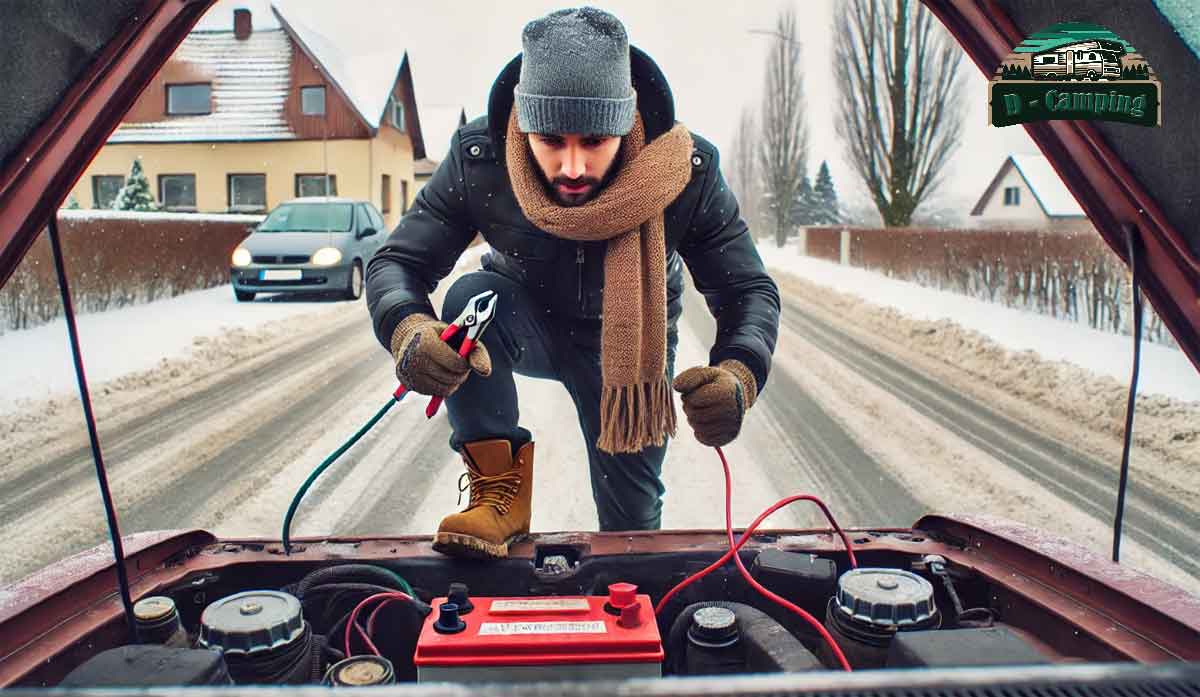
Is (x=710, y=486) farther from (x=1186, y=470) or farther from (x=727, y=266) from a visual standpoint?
(x=1186, y=470)

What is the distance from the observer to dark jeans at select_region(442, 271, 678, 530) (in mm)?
2377

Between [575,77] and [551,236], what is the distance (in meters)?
0.51

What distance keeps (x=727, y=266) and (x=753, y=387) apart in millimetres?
487

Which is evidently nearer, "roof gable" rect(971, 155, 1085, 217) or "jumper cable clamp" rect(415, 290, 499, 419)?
"jumper cable clamp" rect(415, 290, 499, 419)

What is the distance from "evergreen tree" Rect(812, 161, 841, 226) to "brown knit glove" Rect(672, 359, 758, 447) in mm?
59579

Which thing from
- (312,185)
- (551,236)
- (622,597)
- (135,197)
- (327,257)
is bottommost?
(622,597)

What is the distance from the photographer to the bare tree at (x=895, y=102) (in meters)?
22.1

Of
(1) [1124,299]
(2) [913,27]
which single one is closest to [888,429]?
(1) [1124,299]

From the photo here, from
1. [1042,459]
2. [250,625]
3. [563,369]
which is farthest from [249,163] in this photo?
[250,625]

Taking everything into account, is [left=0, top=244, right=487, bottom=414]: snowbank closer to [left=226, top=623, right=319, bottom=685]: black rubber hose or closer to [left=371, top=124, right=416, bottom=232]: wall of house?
[left=226, top=623, right=319, bottom=685]: black rubber hose

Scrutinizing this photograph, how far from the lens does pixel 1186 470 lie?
4.68 m

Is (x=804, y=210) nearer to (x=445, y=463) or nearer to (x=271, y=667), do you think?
(x=445, y=463)

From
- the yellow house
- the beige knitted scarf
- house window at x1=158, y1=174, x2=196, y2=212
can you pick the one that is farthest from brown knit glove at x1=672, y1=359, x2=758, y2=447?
house window at x1=158, y1=174, x2=196, y2=212

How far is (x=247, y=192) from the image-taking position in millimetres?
28266
